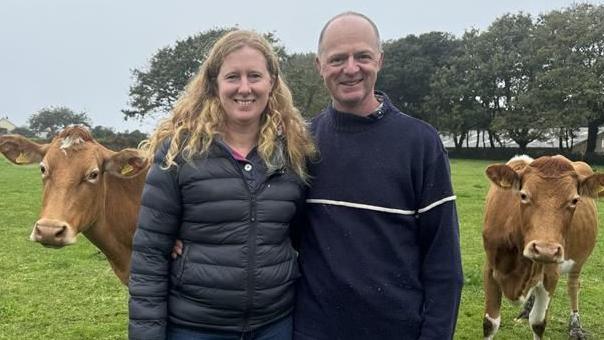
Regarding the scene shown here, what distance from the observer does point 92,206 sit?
5.05 m

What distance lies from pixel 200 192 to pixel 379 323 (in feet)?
3.76

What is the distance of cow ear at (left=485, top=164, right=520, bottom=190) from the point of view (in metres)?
5.80

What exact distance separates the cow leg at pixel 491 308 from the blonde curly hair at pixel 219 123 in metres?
4.28

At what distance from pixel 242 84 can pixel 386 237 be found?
1.08 meters

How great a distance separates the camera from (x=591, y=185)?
5.64 m

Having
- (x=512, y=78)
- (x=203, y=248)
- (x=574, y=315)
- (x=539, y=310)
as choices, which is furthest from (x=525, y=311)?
(x=512, y=78)

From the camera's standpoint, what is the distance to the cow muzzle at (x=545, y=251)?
5129 millimetres

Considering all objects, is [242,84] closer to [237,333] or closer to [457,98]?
[237,333]

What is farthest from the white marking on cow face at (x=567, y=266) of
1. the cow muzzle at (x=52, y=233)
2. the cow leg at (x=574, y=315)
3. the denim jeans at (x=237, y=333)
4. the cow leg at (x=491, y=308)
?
the cow muzzle at (x=52, y=233)

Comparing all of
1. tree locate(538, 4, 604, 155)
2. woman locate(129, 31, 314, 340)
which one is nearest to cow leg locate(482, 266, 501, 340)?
woman locate(129, 31, 314, 340)

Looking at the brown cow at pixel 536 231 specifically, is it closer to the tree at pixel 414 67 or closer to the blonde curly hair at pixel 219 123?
the blonde curly hair at pixel 219 123

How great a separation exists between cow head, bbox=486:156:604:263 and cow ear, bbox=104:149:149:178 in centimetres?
332

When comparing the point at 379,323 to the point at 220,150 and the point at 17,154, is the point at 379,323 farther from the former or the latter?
the point at 17,154

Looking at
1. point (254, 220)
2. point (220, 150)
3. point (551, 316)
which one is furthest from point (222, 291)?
point (551, 316)
